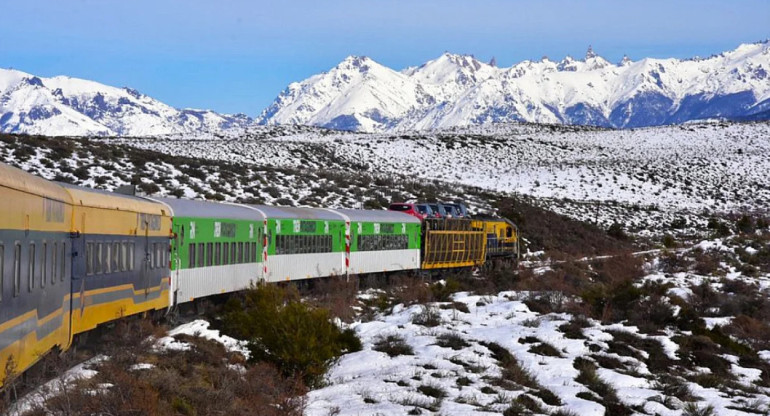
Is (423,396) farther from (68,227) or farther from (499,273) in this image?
(499,273)

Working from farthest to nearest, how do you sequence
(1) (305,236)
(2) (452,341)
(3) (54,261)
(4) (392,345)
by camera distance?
(1) (305,236), (2) (452,341), (4) (392,345), (3) (54,261)

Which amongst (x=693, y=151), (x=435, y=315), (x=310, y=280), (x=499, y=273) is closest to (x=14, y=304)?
(x=435, y=315)

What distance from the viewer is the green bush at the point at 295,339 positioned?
51.1 feet

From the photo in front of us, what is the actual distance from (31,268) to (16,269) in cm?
79

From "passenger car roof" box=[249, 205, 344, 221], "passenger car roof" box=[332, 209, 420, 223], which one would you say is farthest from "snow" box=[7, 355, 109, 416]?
"passenger car roof" box=[332, 209, 420, 223]

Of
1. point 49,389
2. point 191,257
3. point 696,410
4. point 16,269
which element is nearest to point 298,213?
point 191,257

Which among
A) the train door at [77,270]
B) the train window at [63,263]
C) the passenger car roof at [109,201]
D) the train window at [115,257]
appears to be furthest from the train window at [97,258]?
the train window at [63,263]

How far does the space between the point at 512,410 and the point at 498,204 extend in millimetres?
51536

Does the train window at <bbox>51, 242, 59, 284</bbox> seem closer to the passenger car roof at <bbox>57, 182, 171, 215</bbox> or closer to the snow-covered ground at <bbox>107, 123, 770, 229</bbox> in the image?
the passenger car roof at <bbox>57, 182, 171, 215</bbox>

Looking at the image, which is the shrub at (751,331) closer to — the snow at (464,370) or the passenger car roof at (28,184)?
the snow at (464,370)

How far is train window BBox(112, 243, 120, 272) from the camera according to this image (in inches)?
635

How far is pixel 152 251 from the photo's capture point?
18.6 meters

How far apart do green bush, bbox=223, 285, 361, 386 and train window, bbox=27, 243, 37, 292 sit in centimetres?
552

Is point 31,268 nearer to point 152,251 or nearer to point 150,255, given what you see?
point 150,255
